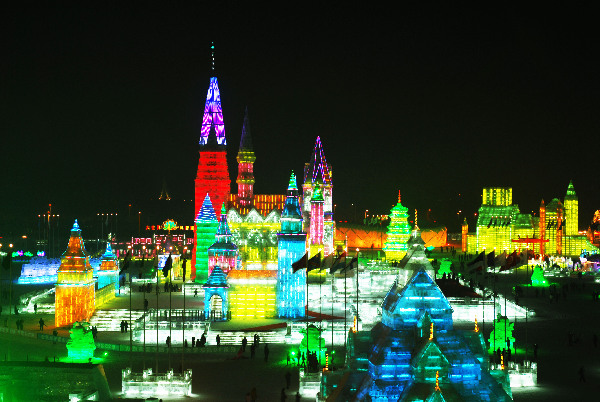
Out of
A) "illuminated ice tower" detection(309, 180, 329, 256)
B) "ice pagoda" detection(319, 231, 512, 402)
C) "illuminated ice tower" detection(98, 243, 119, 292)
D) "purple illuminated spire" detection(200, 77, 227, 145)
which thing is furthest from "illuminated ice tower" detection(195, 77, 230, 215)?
"ice pagoda" detection(319, 231, 512, 402)

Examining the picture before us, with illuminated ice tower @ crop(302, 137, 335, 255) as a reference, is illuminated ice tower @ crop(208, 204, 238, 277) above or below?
below

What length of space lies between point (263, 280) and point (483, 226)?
65.2 m

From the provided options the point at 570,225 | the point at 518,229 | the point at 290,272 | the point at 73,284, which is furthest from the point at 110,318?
the point at 570,225

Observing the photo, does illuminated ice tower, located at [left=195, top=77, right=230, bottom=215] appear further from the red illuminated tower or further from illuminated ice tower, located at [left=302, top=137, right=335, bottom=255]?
the red illuminated tower

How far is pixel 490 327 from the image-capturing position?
170ft

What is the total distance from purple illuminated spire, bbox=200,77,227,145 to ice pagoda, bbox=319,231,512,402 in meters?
66.3

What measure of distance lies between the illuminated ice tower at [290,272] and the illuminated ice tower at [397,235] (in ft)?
139

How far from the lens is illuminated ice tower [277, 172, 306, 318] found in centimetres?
5162

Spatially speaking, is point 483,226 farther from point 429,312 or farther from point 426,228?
point 429,312

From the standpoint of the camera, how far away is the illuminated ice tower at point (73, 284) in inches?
1984

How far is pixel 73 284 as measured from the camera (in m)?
50.8

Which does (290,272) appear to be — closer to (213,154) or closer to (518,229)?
(213,154)

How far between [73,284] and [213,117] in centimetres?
4515

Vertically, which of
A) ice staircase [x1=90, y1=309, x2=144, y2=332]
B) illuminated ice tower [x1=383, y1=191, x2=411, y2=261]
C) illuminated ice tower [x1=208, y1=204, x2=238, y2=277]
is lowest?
ice staircase [x1=90, y1=309, x2=144, y2=332]
